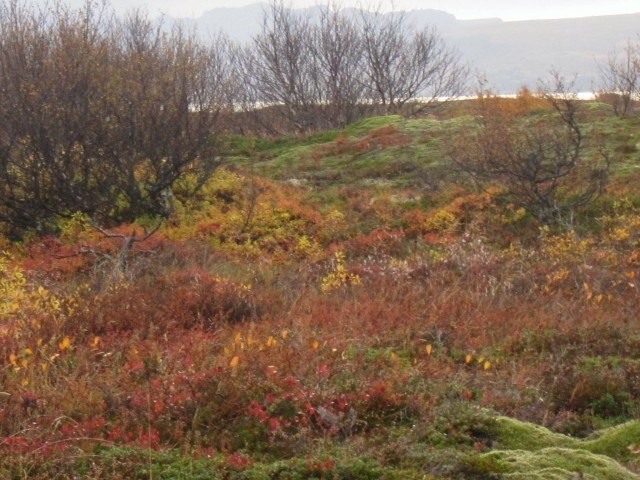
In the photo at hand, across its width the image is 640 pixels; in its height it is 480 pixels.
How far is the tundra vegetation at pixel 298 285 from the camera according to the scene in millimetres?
4199

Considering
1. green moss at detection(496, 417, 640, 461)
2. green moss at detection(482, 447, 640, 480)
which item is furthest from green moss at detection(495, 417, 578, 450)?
green moss at detection(482, 447, 640, 480)

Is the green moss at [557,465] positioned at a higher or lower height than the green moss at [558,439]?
higher

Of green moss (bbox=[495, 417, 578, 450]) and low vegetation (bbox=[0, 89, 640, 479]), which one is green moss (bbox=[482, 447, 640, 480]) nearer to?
low vegetation (bbox=[0, 89, 640, 479])

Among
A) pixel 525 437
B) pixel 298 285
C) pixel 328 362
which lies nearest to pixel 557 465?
pixel 525 437

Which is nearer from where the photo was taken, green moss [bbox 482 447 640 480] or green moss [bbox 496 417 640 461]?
green moss [bbox 482 447 640 480]

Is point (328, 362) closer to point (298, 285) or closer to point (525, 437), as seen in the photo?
point (525, 437)

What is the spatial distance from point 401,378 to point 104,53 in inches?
534

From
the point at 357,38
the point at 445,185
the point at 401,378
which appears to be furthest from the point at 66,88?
the point at 357,38

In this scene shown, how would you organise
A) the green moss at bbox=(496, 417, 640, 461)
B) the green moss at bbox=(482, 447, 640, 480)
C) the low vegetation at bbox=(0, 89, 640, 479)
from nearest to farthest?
the green moss at bbox=(482, 447, 640, 480) < the low vegetation at bbox=(0, 89, 640, 479) < the green moss at bbox=(496, 417, 640, 461)

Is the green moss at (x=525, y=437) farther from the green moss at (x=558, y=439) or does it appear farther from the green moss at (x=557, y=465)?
the green moss at (x=557, y=465)

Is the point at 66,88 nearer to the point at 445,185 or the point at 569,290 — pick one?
the point at 445,185

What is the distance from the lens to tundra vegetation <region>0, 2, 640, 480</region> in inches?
165

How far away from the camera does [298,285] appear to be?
384 inches

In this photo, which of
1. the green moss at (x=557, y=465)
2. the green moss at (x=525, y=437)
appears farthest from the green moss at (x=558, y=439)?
the green moss at (x=557, y=465)
